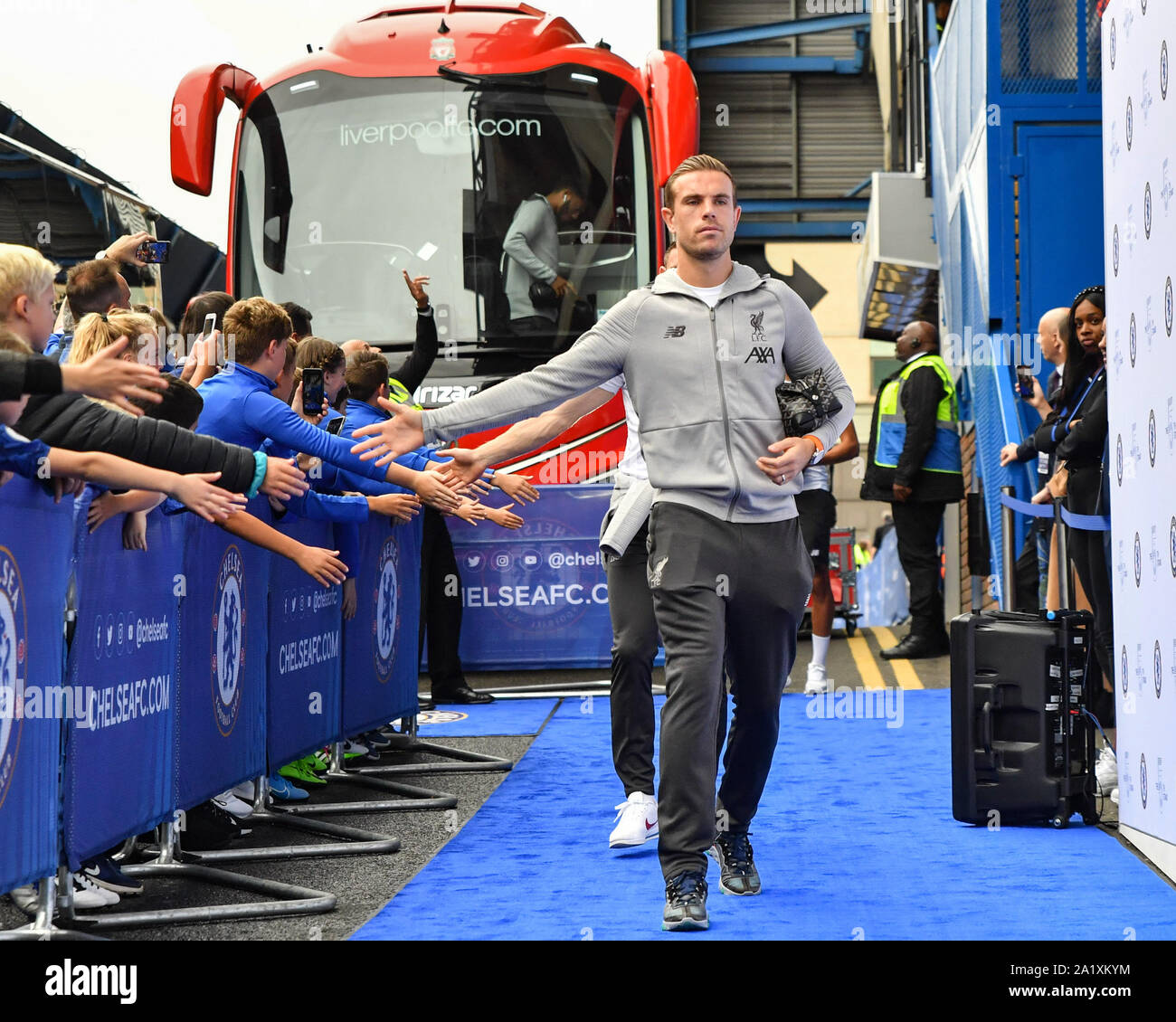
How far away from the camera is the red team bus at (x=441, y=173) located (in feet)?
36.3

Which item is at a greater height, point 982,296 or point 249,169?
point 249,169

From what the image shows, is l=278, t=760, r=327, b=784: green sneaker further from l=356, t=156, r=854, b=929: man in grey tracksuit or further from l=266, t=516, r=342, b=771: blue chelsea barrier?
l=356, t=156, r=854, b=929: man in grey tracksuit

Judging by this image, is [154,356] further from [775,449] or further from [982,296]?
[982,296]

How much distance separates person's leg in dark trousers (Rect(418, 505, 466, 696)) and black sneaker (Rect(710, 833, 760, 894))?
498 centimetres

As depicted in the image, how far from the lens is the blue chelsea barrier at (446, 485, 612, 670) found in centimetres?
1003

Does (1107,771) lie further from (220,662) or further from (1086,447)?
(220,662)

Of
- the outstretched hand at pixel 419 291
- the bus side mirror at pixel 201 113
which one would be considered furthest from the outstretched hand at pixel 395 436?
the bus side mirror at pixel 201 113

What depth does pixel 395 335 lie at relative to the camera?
436 inches

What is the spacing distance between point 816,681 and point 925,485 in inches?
87.8

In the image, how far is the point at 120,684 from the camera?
442 centimetres

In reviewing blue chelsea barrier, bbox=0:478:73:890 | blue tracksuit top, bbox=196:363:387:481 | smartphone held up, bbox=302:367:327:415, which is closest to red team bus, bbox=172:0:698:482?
smartphone held up, bbox=302:367:327:415

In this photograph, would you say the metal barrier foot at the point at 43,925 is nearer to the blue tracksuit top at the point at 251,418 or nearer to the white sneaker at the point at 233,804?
the white sneaker at the point at 233,804
